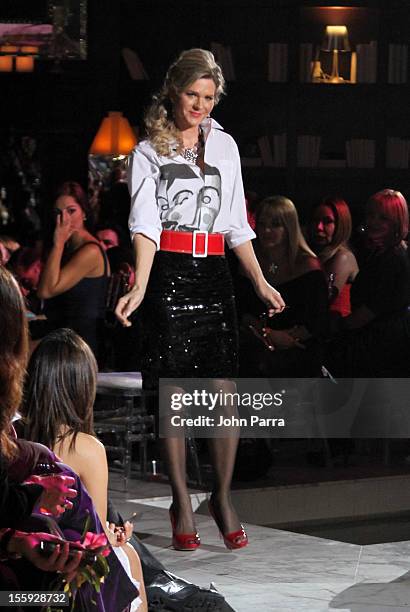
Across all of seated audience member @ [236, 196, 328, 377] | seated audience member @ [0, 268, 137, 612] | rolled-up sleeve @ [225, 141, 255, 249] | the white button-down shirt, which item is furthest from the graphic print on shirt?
Result: seated audience member @ [0, 268, 137, 612]

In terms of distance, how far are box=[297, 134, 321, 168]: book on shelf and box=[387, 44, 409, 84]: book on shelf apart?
31cm

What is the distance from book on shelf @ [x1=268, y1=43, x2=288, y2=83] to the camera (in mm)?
4711

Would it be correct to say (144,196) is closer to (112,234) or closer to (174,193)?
(174,193)

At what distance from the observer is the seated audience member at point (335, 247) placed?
4680 mm

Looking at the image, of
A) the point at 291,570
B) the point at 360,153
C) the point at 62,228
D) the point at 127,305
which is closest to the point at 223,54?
the point at 360,153

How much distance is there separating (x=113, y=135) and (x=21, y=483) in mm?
3343

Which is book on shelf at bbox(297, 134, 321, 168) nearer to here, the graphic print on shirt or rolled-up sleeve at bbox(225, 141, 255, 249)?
rolled-up sleeve at bbox(225, 141, 255, 249)

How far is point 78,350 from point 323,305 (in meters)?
2.01

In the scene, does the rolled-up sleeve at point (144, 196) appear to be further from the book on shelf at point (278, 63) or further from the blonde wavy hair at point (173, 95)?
the book on shelf at point (278, 63)

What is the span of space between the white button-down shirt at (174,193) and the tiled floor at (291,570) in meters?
0.89

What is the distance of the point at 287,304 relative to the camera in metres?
4.75

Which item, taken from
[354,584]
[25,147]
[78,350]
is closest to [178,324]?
[354,584]

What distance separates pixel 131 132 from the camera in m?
4.73

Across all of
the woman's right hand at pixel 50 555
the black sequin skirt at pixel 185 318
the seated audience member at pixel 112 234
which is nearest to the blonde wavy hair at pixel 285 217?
the black sequin skirt at pixel 185 318
